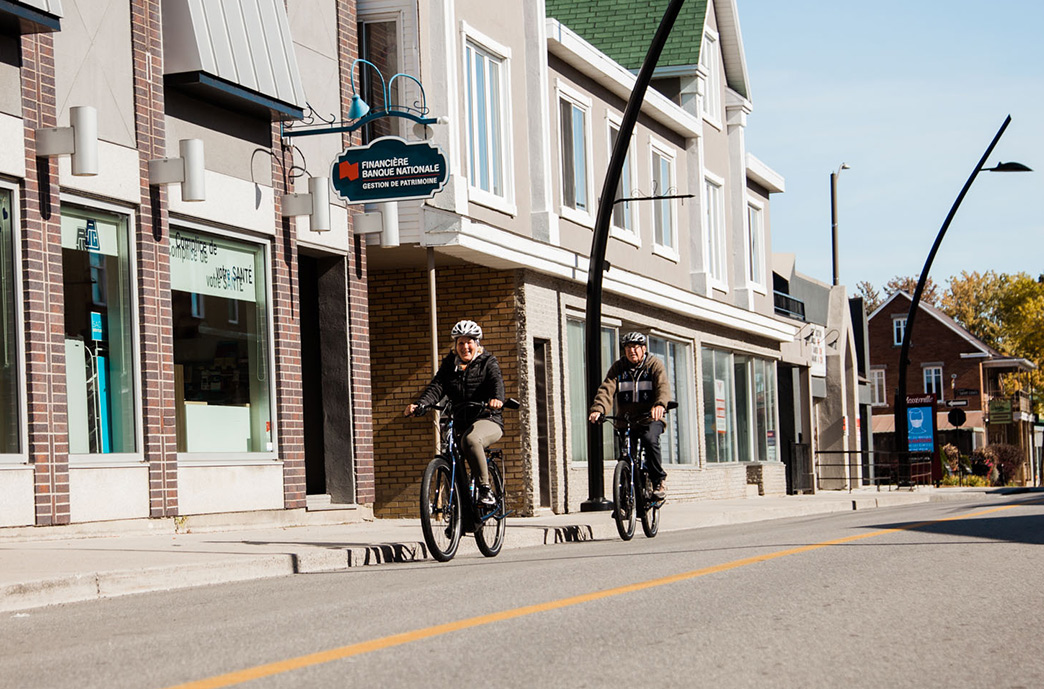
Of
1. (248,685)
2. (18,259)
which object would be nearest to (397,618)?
(248,685)

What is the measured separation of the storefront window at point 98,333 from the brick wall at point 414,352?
6.12 m

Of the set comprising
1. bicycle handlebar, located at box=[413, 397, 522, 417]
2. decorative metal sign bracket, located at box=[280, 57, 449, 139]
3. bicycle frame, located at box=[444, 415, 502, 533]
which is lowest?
bicycle frame, located at box=[444, 415, 502, 533]

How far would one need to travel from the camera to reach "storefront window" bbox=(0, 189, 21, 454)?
1267 centimetres

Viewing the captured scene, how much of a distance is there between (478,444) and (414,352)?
805 cm

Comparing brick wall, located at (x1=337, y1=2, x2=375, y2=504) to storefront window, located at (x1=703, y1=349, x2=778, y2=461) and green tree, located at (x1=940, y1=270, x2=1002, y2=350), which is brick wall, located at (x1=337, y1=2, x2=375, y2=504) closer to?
storefront window, located at (x1=703, y1=349, x2=778, y2=461)

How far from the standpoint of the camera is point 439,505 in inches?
467

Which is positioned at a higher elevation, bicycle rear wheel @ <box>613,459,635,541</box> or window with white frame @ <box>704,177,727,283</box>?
window with white frame @ <box>704,177,727,283</box>

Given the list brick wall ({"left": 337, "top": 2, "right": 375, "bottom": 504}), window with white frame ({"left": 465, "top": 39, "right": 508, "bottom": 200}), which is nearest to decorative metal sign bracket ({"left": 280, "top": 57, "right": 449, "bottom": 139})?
brick wall ({"left": 337, "top": 2, "right": 375, "bottom": 504})

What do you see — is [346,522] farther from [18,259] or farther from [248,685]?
[248,685]

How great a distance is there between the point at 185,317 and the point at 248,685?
32.6ft

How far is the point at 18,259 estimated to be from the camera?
12812 millimetres

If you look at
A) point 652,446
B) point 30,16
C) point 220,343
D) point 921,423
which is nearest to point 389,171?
point 220,343

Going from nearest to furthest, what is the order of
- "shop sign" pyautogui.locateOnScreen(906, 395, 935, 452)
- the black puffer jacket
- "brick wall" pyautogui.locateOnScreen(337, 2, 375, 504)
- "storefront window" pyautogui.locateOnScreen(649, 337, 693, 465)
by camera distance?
the black puffer jacket → "brick wall" pyautogui.locateOnScreen(337, 2, 375, 504) → "storefront window" pyautogui.locateOnScreen(649, 337, 693, 465) → "shop sign" pyautogui.locateOnScreen(906, 395, 935, 452)

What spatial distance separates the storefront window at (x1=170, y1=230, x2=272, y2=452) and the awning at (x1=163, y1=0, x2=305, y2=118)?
149cm
